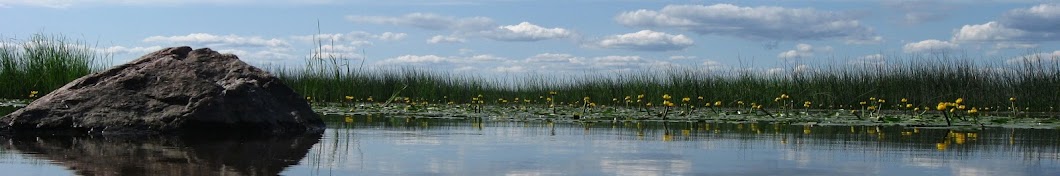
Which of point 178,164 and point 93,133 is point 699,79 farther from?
point 178,164

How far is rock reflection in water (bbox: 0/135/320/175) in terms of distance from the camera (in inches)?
145

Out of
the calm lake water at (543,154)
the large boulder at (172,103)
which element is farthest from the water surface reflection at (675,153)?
the large boulder at (172,103)

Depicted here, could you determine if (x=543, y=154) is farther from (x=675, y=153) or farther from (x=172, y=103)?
(x=172, y=103)

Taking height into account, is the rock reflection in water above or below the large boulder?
below

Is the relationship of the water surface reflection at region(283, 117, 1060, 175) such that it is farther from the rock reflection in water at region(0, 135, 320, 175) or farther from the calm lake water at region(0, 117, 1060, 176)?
the rock reflection in water at region(0, 135, 320, 175)

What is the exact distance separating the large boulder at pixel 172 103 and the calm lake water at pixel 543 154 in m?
0.55

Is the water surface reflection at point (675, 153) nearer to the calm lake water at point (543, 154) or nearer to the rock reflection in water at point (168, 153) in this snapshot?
the calm lake water at point (543, 154)

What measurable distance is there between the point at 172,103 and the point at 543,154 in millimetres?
3326

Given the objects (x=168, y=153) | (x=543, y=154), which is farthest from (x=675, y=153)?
(x=168, y=153)

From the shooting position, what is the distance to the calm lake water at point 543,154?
12.2 ft

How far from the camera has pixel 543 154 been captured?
4.43 meters

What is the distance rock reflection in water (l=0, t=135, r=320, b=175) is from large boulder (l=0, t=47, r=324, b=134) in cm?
41

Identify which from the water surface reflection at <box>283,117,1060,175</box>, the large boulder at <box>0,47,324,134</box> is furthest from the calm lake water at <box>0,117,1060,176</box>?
the large boulder at <box>0,47,324,134</box>

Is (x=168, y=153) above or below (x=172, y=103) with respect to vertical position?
below
